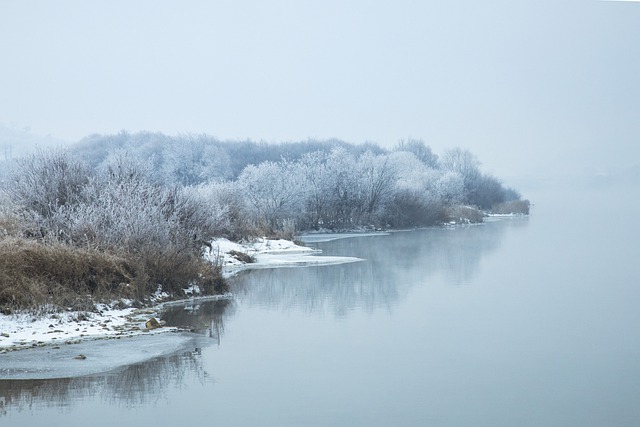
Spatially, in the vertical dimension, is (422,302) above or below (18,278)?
below

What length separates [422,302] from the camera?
14.6m

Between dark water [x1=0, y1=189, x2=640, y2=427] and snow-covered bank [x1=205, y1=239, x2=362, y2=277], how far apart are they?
6.07 ft

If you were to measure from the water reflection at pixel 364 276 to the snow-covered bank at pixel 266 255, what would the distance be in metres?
0.75

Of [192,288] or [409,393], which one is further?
[192,288]

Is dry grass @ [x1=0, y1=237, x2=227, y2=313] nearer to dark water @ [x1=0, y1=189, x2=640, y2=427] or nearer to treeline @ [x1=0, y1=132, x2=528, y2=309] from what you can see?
treeline @ [x1=0, y1=132, x2=528, y2=309]

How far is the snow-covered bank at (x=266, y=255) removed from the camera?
2017 cm

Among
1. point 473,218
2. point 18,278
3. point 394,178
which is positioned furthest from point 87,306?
point 473,218

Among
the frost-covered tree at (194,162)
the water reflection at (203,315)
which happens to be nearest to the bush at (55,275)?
the water reflection at (203,315)

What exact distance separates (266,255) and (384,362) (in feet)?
46.5

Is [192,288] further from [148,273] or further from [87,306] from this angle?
[87,306]

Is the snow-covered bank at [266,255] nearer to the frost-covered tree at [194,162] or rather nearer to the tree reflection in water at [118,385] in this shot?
the tree reflection in water at [118,385]

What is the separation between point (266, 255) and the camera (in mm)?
23422

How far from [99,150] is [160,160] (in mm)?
7878

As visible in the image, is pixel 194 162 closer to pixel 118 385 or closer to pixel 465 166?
pixel 465 166
